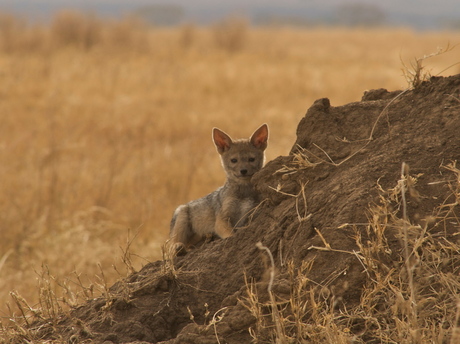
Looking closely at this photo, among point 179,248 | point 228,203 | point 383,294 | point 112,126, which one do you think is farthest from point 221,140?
point 112,126

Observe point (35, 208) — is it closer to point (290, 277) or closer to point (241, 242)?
point (241, 242)

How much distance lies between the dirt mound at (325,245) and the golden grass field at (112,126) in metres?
0.39

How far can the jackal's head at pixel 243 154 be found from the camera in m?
6.39

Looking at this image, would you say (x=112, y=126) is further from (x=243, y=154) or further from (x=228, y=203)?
(x=228, y=203)

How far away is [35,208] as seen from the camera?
10.4m

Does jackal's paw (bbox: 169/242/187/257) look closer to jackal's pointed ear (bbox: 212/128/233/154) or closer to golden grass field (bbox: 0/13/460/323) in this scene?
golden grass field (bbox: 0/13/460/323)

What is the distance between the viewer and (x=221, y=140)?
6953 mm

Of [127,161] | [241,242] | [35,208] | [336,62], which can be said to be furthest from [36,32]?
[241,242]

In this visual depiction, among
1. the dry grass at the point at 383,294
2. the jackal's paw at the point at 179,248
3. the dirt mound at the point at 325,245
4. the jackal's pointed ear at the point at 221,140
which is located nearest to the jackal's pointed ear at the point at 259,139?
the jackal's pointed ear at the point at 221,140

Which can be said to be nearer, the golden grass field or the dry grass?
the dry grass

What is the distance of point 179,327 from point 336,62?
26.9 metres

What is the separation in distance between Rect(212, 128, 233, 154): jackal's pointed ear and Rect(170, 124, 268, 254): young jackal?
8cm

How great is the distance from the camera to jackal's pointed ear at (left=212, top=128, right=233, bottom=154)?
6.88m

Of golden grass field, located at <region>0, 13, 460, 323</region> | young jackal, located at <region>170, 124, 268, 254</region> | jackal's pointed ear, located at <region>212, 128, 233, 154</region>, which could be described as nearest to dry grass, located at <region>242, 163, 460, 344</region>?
golden grass field, located at <region>0, 13, 460, 323</region>
